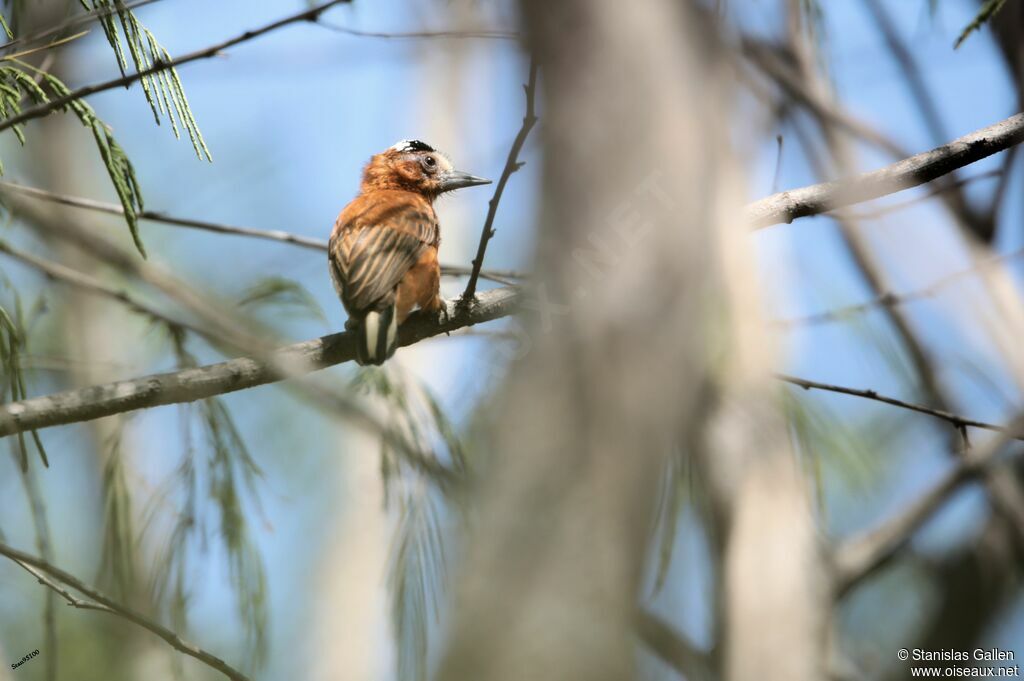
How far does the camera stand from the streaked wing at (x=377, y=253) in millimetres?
3805

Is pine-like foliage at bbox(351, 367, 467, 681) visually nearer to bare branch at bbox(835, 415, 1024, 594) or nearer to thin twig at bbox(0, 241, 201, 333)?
thin twig at bbox(0, 241, 201, 333)

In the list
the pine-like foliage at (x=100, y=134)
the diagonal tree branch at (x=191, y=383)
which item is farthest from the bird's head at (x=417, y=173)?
the pine-like foliage at (x=100, y=134)

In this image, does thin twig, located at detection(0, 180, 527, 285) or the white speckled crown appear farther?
the white speckled crown

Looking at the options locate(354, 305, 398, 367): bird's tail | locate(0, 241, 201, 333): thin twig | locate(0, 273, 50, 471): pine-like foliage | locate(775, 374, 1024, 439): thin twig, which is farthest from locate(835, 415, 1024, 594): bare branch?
locate(0, 273, 50, 471): pine-like foliage

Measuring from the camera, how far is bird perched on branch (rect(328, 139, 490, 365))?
143 inches

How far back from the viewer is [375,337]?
11.5 ft

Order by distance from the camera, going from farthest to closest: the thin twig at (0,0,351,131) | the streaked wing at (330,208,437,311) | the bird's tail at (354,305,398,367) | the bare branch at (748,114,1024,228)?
the streaked wing at (330,208,437,311), the bird's tail at (354,305,398,367), the bare branch at (748,114,1024,228), the thin twig at (0,0,351,131)

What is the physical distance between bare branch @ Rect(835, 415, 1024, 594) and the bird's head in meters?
2.56

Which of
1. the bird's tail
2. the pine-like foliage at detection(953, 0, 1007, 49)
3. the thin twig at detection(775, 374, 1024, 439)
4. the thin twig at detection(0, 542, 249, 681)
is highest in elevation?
the pine-like foliage at detection(953, 0, 1007, 49)

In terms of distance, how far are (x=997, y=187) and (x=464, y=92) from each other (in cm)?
694

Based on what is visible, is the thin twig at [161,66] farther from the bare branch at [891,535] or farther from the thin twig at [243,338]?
the bare branch at [891,535]

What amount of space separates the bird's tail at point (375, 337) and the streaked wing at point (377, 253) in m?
0.09

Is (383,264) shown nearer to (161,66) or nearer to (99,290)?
(99,290)

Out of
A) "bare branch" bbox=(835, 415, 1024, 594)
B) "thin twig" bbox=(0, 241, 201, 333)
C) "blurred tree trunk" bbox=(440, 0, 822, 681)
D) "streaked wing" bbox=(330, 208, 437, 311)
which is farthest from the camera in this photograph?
"bare branch" bbox=(835, 415, 1024, 594)
